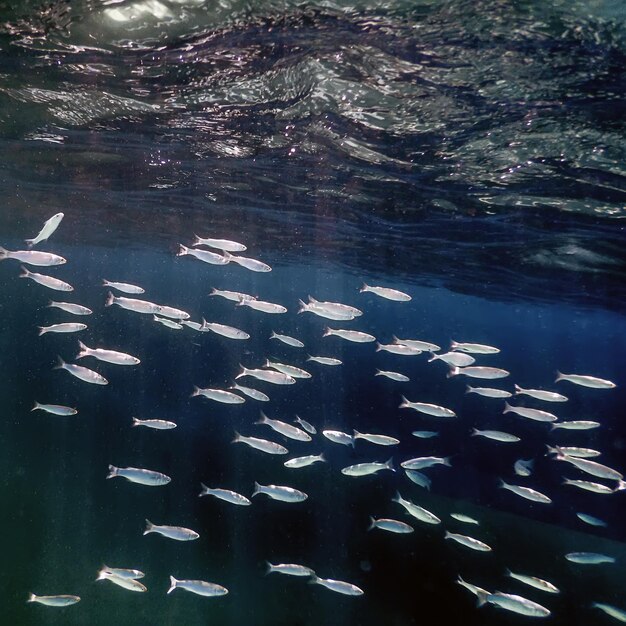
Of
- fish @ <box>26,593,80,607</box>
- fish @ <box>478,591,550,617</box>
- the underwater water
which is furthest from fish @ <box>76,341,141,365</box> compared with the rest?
fish @ <box>478,591,550,617</box>

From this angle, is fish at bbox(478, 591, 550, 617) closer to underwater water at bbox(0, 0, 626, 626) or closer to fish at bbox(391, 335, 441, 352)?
fish at bbox(391, 335, 441, 352)

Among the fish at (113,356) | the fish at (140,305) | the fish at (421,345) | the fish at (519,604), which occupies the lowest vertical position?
the fish at (519,604)

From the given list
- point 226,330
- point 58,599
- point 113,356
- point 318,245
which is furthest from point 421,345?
point 318,245

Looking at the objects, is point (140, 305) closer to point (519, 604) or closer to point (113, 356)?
point (113, 356)

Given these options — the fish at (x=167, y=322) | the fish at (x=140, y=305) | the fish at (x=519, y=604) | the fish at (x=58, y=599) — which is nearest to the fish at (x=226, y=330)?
the fish at (x=140, y=305)

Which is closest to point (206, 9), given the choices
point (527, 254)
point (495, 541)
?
point (527, 254)

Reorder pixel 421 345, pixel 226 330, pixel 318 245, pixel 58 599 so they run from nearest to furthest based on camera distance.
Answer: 1. pixel 58 599
2. pixel 226 330
3. pixel 421 345
4. pixel 318 245

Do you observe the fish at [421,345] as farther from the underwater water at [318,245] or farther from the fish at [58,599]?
the fish at [58,599]

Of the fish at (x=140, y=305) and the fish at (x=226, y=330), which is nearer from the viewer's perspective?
the fish at (x=140, y=305)

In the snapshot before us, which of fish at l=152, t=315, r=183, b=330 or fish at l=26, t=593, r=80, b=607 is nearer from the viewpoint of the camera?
fish at l=26, t=593, r=80, b=607

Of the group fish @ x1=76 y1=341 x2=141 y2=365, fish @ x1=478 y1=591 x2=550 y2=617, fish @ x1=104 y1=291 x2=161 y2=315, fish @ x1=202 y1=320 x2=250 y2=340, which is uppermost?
fish @ x1=104 y1=291 x2=161 y2=315
